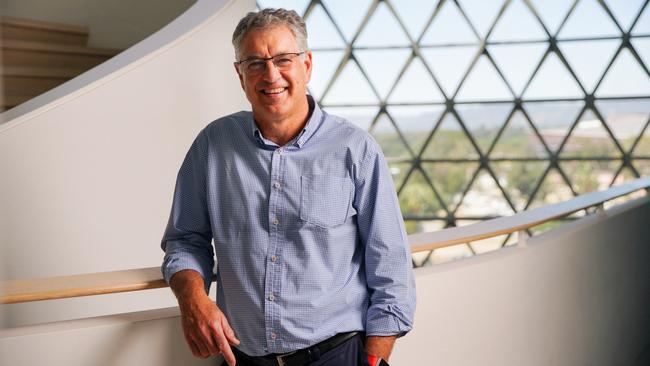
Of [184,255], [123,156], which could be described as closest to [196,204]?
[184,255]

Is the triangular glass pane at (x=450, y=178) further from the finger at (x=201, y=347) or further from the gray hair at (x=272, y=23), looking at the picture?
the finger at (x=201, y=347)

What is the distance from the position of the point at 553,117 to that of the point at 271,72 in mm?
8649

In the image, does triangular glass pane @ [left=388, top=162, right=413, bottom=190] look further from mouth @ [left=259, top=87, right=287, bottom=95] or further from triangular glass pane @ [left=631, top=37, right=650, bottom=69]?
mouth @ [left=259, top=87, right=287, bottom=95]

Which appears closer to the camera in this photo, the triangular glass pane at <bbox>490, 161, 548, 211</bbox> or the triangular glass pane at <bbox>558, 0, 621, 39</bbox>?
the triangular glass pane at <bbox>558, 0, 621, 39</bbox>

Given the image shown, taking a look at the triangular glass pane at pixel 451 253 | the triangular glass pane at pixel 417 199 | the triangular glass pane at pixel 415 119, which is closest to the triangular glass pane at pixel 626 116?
the triangular glass pane at pixel 415 119

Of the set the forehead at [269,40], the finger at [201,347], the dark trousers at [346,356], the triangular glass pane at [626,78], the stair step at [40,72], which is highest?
the triangular glass pane at [626,78]

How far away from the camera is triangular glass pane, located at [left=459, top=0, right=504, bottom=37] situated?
9.76 meters

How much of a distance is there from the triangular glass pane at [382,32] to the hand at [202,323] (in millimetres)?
8796

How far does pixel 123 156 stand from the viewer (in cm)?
402

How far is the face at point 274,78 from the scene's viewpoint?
63.5 inches

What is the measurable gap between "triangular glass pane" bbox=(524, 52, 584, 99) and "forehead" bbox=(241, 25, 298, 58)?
8.46m

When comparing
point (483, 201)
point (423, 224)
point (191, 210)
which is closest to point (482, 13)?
point (483, 201)

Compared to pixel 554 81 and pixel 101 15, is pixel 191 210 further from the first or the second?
pixel 554 81

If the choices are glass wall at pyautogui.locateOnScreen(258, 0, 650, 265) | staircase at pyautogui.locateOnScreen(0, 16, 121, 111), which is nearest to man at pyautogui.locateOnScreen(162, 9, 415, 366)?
staircase at pyautogui.locateOnScreen(0, 16, 121, 111)
